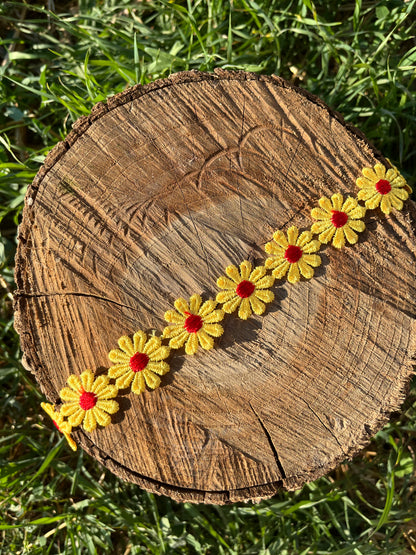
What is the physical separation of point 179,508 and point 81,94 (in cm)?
177

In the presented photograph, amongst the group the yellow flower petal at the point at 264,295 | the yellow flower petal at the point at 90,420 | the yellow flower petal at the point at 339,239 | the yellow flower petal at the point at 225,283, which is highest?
the yellow flower petal at the point at 339,239

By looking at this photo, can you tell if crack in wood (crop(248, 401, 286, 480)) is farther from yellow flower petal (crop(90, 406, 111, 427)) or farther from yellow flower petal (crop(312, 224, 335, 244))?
yellow flower petal (crop(312, 224, 335, 244))

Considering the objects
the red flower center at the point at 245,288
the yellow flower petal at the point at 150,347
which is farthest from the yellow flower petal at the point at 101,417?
the red flower center at the point at 245,288

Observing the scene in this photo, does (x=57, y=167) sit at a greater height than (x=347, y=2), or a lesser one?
lesser

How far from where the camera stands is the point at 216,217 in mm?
1481

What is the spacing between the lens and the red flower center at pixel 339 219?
4.88 ft

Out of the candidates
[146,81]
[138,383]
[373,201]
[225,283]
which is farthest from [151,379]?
[146,81]

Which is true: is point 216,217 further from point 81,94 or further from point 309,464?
→ point 81,94

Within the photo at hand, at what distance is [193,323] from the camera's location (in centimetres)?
145

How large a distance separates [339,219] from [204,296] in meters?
0.47

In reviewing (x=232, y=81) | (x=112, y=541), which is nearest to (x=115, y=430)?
(x=112, y=541)

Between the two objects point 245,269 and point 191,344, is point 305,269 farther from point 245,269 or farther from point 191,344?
point 191,344

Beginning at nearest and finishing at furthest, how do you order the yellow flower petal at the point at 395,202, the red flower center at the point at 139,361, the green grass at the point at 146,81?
1. the red flower center at the point at 139,361
2. the yellow flower petal at the point at 395,202
3. the green grass at the point at 146,81

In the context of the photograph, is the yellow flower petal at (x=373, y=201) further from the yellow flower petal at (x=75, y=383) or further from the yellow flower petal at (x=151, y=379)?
the yellow flower petal at (x=75, y=383)
